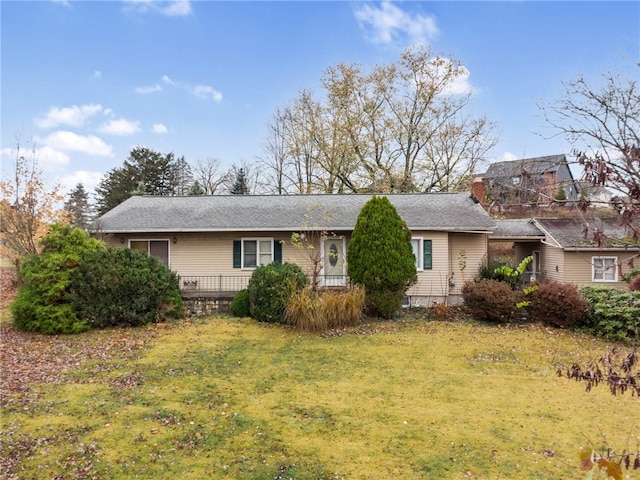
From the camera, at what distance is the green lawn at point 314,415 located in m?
4.81

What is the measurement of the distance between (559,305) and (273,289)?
9.12m

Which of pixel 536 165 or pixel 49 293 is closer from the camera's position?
pixel 536 165

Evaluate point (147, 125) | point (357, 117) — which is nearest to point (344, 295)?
point (147, 125)

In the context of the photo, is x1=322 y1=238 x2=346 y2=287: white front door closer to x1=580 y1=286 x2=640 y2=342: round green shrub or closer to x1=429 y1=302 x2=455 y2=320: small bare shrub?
x1=429 y1=302 x2=455 y2=320: small bare shrub

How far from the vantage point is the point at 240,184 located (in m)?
38.2

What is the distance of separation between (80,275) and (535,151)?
39.5 feet

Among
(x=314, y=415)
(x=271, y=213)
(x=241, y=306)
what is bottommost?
(x=314, y=415)

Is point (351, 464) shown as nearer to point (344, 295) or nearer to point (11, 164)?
point (344, 295)

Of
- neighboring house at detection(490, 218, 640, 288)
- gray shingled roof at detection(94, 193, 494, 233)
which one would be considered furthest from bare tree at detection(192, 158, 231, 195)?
neighboring house at detection(490, 218, 640, 288)

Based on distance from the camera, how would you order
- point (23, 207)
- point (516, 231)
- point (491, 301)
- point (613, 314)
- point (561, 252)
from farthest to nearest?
point (516, 231) < point (561, 252) < point (23, 207) < point (491, 301) < point (613, 314)

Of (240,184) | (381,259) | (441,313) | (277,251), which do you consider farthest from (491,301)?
(240,184)

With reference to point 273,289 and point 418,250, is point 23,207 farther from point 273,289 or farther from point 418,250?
point 418,250

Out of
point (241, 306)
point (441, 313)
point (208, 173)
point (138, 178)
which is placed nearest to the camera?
point (441, 313)

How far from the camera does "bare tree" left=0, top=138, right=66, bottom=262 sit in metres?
16.7
